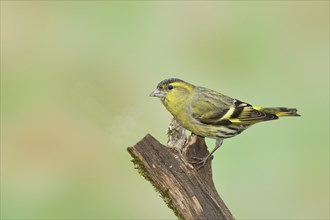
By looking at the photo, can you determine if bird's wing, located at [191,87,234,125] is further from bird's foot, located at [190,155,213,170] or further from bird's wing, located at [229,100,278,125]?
bird's foot, located at [190,155,213,170]

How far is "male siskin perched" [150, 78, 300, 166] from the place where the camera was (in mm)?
8984

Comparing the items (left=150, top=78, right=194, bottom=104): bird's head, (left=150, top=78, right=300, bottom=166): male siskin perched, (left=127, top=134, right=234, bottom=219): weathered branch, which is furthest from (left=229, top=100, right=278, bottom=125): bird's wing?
(left=127, top=134, right=234, bottom=219): weathered branch

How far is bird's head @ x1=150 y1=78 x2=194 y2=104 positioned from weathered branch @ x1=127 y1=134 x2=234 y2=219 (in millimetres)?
1727

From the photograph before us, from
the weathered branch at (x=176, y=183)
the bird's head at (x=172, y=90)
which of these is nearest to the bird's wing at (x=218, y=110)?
the bird's head at (x=172, y=90)

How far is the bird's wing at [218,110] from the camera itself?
9.12 m

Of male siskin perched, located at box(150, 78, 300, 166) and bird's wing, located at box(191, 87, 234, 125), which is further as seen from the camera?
bird's wing, located at box(191, 87, 234, 125)

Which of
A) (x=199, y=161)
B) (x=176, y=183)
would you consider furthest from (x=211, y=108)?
(x=176, y=183)

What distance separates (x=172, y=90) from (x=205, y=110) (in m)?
0.46

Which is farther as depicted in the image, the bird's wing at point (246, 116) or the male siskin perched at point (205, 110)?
the bird's wing at point (246, 116)

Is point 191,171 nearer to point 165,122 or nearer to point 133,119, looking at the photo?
point 133,119

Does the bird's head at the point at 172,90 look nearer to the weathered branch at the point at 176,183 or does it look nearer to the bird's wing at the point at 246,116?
the bird's wing at the point at 246,116

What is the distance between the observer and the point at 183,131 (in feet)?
28.9

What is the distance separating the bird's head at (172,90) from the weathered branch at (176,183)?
1.73 metres

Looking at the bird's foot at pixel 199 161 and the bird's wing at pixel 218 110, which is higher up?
the bird's wing at pixel 218 110
